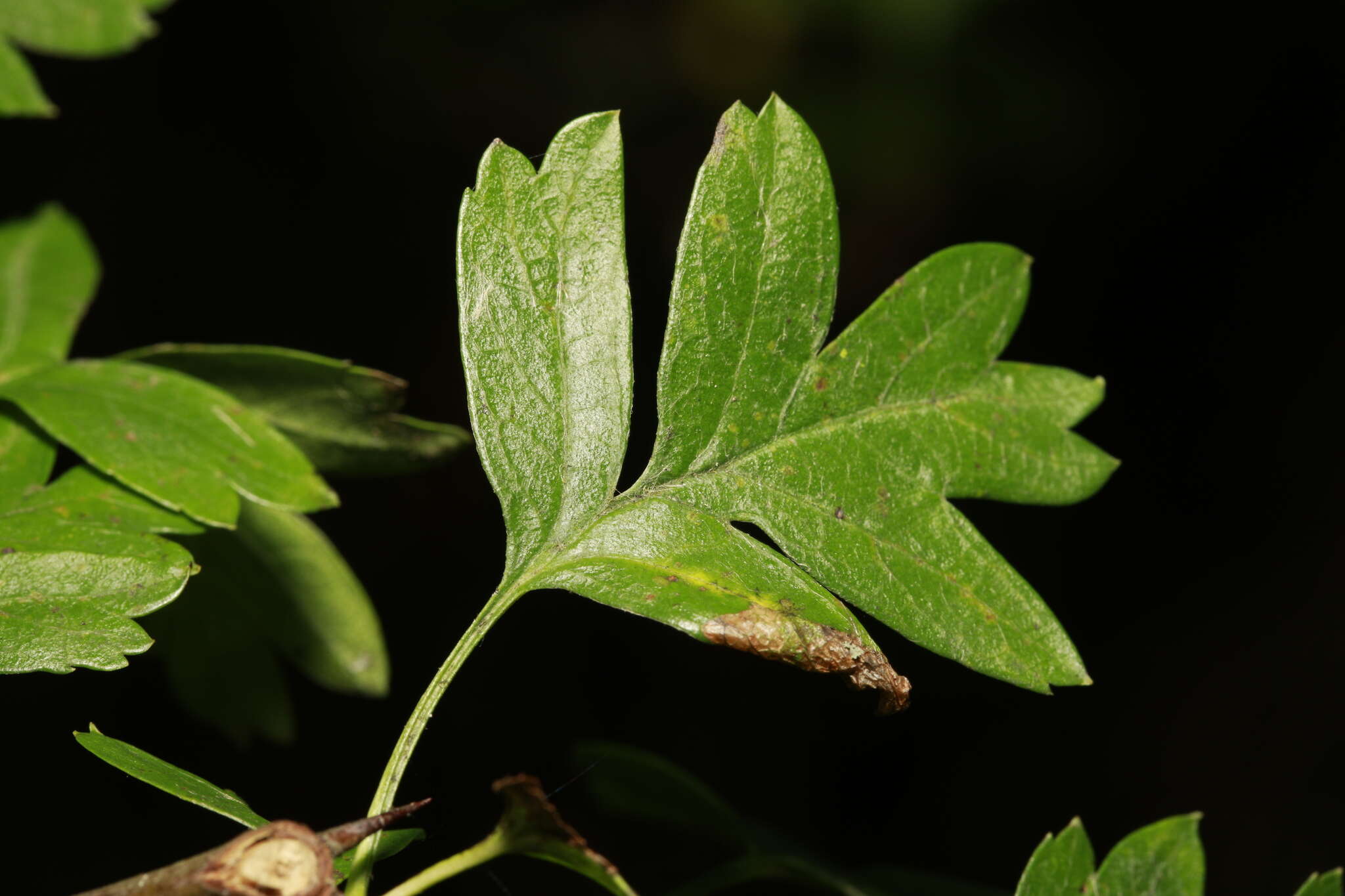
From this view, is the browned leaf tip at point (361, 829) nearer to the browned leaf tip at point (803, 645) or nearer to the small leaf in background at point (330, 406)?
the browned leaf tip at point (803, 645)

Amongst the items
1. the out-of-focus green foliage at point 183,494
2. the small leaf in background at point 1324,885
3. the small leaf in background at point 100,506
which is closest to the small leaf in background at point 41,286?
the out-of-focus green foliage at point 183,494

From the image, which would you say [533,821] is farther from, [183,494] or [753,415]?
[183,494]

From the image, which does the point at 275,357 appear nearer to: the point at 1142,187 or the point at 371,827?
the point at 371,827

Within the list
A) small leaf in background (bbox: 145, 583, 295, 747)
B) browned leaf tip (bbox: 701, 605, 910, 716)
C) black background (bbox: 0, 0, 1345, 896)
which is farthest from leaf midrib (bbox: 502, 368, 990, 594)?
black background (bbox: 0, 0, 1345, 896)

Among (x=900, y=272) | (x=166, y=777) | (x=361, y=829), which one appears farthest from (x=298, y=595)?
(x=900, y=272)

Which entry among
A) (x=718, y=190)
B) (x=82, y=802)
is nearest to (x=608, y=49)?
(x=82, y=802)

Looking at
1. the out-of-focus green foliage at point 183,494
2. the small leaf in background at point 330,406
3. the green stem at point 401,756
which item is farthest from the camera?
the small leaf in background at point 330,406
